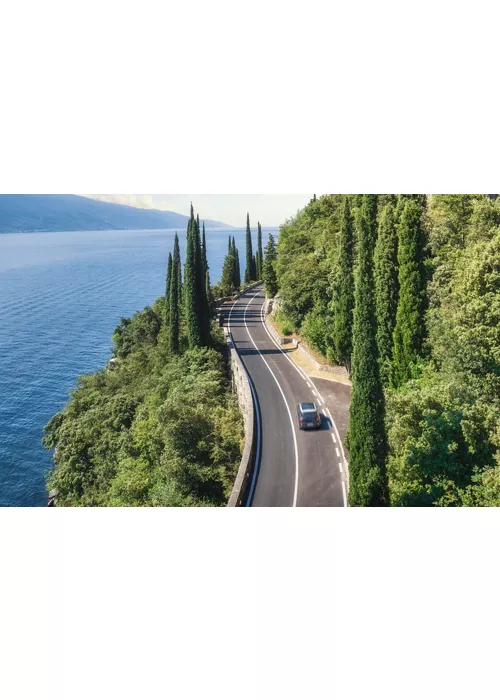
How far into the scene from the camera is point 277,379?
20.3 metres

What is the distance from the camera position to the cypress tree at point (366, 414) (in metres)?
11.6

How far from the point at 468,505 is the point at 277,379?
1030 cm

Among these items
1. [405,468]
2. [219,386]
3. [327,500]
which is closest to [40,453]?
[219,386]

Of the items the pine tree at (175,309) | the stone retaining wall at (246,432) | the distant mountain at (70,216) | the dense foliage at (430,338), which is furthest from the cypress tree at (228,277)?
the dense foliage at (430,338)

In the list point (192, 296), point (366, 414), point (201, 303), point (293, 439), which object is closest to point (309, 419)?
point (293, 439)

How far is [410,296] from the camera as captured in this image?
1648 cm

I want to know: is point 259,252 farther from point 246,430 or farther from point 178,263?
point 246,430

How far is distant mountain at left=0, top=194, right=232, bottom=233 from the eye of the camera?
80.6 metres

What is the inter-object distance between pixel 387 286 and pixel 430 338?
9.48 feet

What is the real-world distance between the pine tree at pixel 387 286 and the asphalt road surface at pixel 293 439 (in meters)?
2.46

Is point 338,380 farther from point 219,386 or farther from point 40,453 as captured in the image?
point 40,453

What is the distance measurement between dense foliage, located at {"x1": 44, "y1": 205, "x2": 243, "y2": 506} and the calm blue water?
216 cm

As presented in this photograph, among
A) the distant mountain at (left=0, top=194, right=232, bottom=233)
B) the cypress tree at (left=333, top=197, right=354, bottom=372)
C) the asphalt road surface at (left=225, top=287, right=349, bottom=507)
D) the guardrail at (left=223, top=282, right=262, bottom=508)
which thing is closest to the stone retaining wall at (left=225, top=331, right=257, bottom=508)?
the guardrail at (left=223, top=282, right=262, bottom=508)

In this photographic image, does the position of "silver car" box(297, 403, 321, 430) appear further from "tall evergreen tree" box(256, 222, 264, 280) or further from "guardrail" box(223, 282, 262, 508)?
"tall evergreen tree" box(256, 222, 264, 280)
